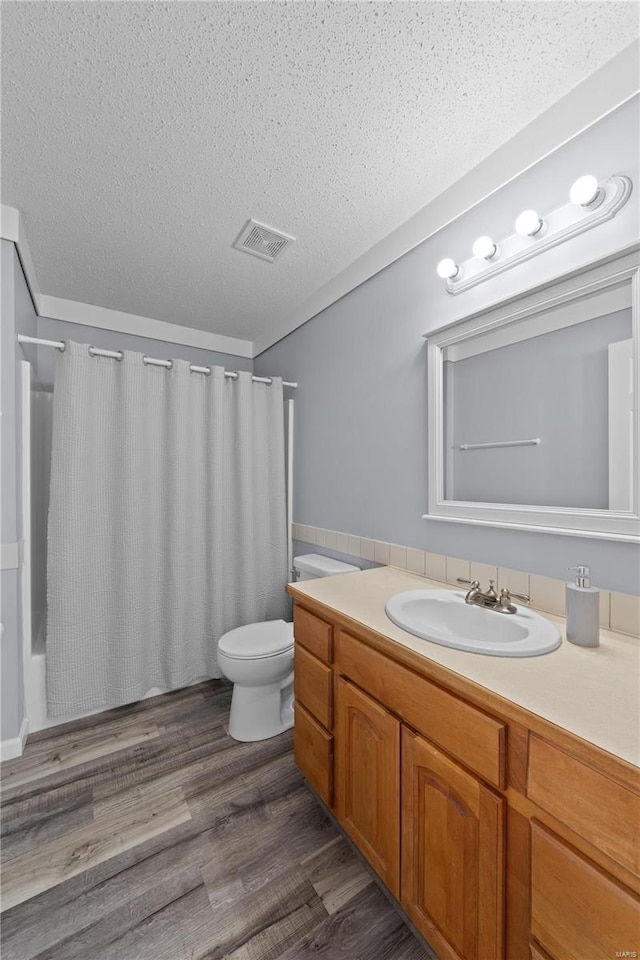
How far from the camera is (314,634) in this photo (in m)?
1.39

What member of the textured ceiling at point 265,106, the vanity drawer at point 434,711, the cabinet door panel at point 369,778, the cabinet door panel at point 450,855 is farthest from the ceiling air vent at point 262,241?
the cabinet door panel at point 450,855

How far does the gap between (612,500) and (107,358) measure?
2313mm

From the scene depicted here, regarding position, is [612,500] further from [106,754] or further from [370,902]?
[106,754]

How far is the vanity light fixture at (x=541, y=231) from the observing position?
1043 mm

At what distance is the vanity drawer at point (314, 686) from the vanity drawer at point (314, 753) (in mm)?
40

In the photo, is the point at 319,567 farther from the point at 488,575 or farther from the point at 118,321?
the point at 118,321

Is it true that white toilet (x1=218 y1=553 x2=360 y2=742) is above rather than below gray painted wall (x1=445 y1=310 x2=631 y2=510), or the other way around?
below

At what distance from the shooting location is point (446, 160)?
138 centimetres

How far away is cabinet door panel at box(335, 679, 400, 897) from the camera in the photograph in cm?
103

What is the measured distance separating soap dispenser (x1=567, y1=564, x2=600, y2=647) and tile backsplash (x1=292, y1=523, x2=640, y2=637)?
146mm

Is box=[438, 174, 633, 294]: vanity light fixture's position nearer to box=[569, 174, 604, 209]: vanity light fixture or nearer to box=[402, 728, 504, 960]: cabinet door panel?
box=[569, 174, 604, 209]: vanity light fixture

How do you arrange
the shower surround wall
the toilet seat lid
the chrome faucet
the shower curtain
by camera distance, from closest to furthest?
the chrome faucet
the shower surround wall
the toilet seat lid
the shower curtain

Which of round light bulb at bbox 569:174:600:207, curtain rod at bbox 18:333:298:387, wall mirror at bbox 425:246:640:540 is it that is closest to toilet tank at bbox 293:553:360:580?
wall mirror at bbox 425:246:640:540

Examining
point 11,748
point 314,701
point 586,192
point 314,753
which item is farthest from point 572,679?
point 11,748
